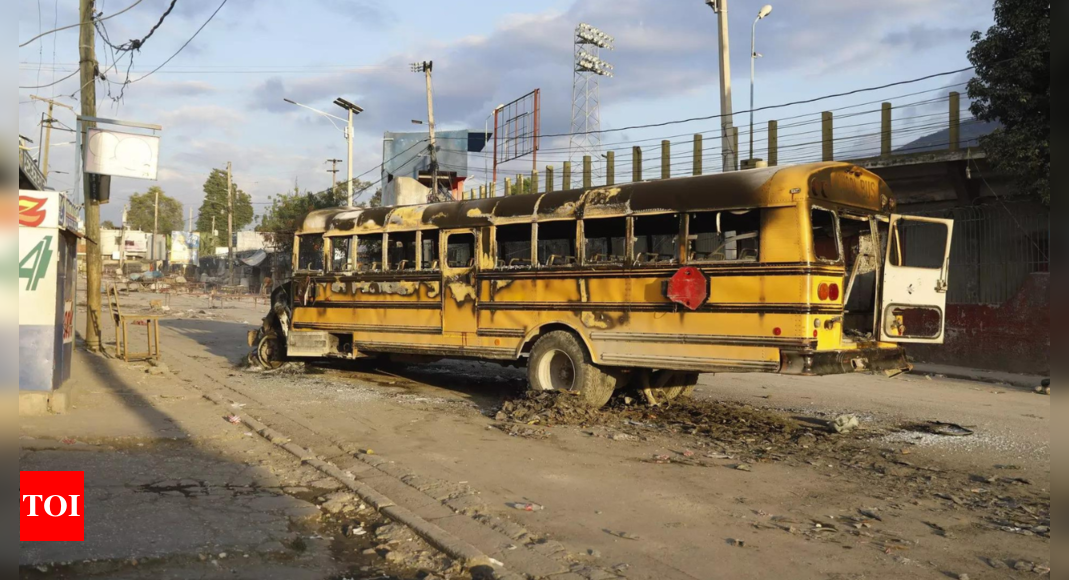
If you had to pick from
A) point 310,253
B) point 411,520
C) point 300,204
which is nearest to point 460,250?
point 310,253

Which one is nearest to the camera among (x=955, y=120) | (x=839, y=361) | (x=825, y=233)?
(x=839, y=361)

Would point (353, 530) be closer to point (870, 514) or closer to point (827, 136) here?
point (870, 514)

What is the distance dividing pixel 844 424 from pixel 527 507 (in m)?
4.58

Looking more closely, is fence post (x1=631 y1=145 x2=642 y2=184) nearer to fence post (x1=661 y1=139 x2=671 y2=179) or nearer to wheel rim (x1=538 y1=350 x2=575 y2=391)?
fence post (x1=661 y1=139 x2=671 y2=179)

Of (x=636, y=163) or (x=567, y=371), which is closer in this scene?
(x=567, y=371)

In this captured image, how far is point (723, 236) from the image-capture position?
8688mm

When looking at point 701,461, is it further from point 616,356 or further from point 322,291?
point 322,291

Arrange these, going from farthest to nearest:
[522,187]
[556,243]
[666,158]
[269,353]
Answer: [522,187]
[666,158]
[269,353]
[556,243]

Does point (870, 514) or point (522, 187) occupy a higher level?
point (522, 187)

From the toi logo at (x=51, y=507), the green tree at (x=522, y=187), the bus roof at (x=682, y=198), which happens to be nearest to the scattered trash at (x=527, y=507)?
the toi logo at (x=51, y=507)

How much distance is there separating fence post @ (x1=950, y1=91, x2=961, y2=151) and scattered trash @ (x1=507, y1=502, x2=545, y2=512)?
48.9ft

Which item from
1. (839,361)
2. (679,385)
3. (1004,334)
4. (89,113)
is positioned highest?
(89,113)

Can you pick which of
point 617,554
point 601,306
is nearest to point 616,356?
point 601,306

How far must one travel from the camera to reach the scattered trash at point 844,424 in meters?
8.59
